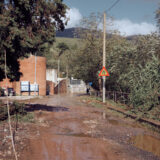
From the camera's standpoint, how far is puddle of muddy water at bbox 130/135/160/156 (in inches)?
327

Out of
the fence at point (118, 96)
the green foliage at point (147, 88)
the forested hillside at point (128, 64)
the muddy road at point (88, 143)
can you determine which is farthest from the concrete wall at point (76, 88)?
the muddy road at point (88, 143)

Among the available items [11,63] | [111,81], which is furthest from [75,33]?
[11,63]

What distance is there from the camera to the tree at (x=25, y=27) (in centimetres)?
1190

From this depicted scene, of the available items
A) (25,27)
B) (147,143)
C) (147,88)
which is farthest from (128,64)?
(147,143)

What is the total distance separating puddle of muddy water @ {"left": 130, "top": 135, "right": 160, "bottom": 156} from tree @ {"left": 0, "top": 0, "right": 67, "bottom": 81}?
653 cm

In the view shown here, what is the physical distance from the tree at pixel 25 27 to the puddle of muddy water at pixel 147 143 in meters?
6.53

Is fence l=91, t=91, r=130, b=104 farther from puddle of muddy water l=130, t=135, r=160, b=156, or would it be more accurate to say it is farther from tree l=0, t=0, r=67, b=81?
puddle of muddy water l=130, t=135, r=160, b=156

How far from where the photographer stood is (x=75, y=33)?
117 feet

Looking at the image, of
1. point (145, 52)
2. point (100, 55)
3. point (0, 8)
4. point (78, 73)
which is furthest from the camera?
point (78, 73)

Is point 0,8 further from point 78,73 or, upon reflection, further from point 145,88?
point 78,73

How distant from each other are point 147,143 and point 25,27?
8.12m

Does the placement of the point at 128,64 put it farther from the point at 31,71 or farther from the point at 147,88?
the point at 31,71

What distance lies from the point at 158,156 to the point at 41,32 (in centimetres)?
862

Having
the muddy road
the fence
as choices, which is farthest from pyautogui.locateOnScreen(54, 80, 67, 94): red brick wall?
the muddy road
